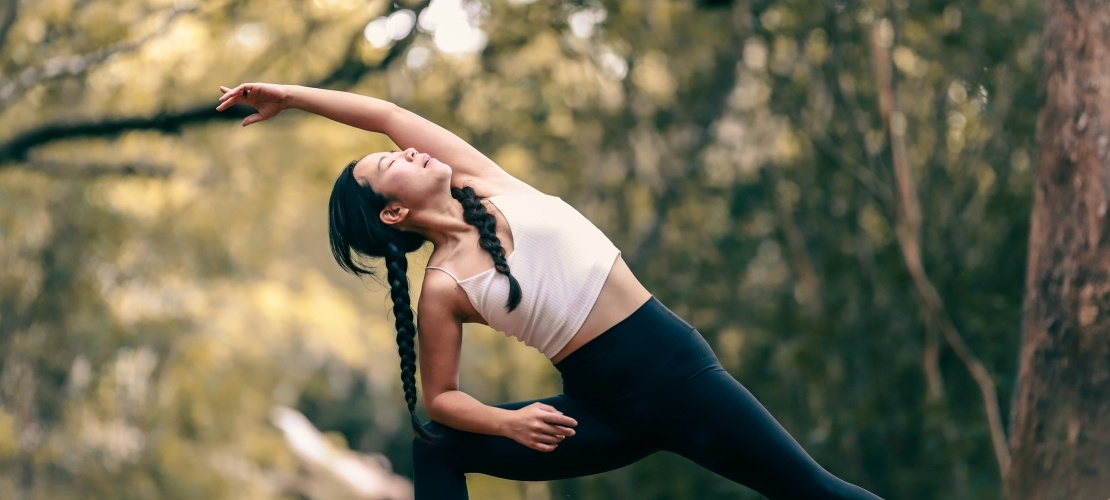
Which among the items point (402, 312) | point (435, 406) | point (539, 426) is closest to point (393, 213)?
point (402, 312)

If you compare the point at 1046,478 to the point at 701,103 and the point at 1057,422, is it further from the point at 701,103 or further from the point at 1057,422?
the point at 701,103

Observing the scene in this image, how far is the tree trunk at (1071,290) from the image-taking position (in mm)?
3492

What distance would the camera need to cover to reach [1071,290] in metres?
3.55

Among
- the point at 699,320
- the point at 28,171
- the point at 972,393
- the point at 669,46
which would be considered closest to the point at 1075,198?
the point at 972,393

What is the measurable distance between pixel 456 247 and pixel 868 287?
5894 mm

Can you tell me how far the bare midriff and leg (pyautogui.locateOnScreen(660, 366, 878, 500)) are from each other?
0.69ft

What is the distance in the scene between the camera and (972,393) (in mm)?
7469

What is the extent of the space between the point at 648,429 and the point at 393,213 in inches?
30.7

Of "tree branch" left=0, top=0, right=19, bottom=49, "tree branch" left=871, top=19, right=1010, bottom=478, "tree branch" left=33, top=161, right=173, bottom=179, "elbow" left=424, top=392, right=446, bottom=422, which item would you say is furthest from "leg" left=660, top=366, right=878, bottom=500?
"tree branch" left=33, top=161, right=173, bottom=179

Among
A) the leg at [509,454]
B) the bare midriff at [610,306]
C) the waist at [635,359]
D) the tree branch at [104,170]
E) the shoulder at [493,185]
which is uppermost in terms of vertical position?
the shoulder at [493,185]

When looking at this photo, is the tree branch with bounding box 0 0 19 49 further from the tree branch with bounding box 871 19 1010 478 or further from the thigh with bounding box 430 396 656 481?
the thigh with bounding box 430 396 656 481

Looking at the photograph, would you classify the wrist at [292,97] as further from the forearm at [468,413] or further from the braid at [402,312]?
the forearm at [468,413]

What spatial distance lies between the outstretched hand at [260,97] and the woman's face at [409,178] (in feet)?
1.10

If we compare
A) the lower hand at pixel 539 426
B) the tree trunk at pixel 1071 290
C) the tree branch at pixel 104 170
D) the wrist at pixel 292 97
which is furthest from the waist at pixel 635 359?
the tree branch at pixel 104 170
